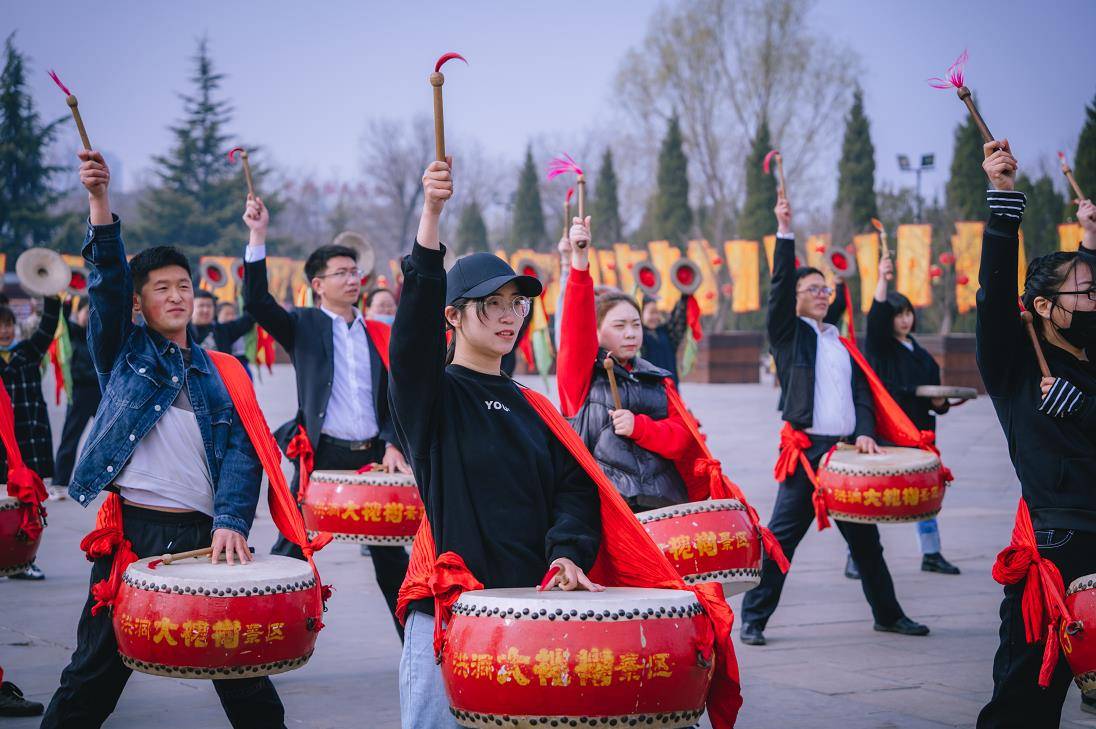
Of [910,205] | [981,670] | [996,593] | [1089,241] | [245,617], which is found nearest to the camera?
[245,617]

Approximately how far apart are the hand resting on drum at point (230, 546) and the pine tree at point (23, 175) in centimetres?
4281

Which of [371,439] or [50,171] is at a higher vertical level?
[50,171]

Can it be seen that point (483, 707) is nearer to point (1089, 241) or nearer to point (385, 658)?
point (385, 658)

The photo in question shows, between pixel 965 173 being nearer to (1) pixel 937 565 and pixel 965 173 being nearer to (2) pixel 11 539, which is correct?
(1) pixel 937 565

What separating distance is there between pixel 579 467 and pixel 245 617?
3.51 feet

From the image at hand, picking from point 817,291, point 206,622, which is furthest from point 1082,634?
point 817,291

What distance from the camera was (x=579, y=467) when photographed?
304 cm

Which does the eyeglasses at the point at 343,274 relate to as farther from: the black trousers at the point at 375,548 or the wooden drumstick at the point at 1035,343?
the wooden drumstick at the point at 1035,343

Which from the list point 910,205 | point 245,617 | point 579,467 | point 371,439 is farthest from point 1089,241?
point 910,205

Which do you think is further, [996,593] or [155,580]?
[996,593]

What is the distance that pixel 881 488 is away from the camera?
5.82 meters

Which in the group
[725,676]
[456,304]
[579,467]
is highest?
[456,304]

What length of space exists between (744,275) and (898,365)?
24547 mm

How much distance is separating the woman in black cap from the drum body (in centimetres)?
216
